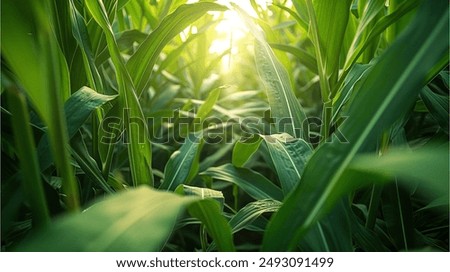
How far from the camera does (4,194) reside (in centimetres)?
37

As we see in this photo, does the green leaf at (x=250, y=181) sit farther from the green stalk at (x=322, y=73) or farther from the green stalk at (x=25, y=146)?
the green stalk at (x=25, y=146)

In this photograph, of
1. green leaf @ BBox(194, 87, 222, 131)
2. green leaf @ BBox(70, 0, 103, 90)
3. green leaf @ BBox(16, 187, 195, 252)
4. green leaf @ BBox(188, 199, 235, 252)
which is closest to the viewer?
green leaf @ BBox(16, 187, 195, 252)

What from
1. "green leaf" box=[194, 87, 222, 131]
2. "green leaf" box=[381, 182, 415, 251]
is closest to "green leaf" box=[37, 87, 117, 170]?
"green leaf" box=[194, 87, 222, 131]

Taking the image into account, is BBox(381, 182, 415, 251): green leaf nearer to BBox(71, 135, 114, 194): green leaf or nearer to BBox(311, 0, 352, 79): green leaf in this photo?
BBox(311, 0, 352, 79): green leaf

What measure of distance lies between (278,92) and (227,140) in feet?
1.12

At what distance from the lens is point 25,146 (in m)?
0.26

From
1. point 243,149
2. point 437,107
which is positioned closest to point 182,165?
point 243,149

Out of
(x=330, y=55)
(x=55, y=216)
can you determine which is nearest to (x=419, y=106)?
(x=330, y=55)

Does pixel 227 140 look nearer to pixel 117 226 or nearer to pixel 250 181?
pixel 250 181

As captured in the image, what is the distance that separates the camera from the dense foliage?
0.27m

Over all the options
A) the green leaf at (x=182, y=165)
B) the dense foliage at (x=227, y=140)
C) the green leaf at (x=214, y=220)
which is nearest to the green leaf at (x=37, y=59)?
the dense foliage at (x=227, y=140)

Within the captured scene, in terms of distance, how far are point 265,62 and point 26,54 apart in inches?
11.3

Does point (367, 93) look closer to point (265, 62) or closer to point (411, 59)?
point (411, 59)

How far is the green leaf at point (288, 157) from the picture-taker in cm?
41
